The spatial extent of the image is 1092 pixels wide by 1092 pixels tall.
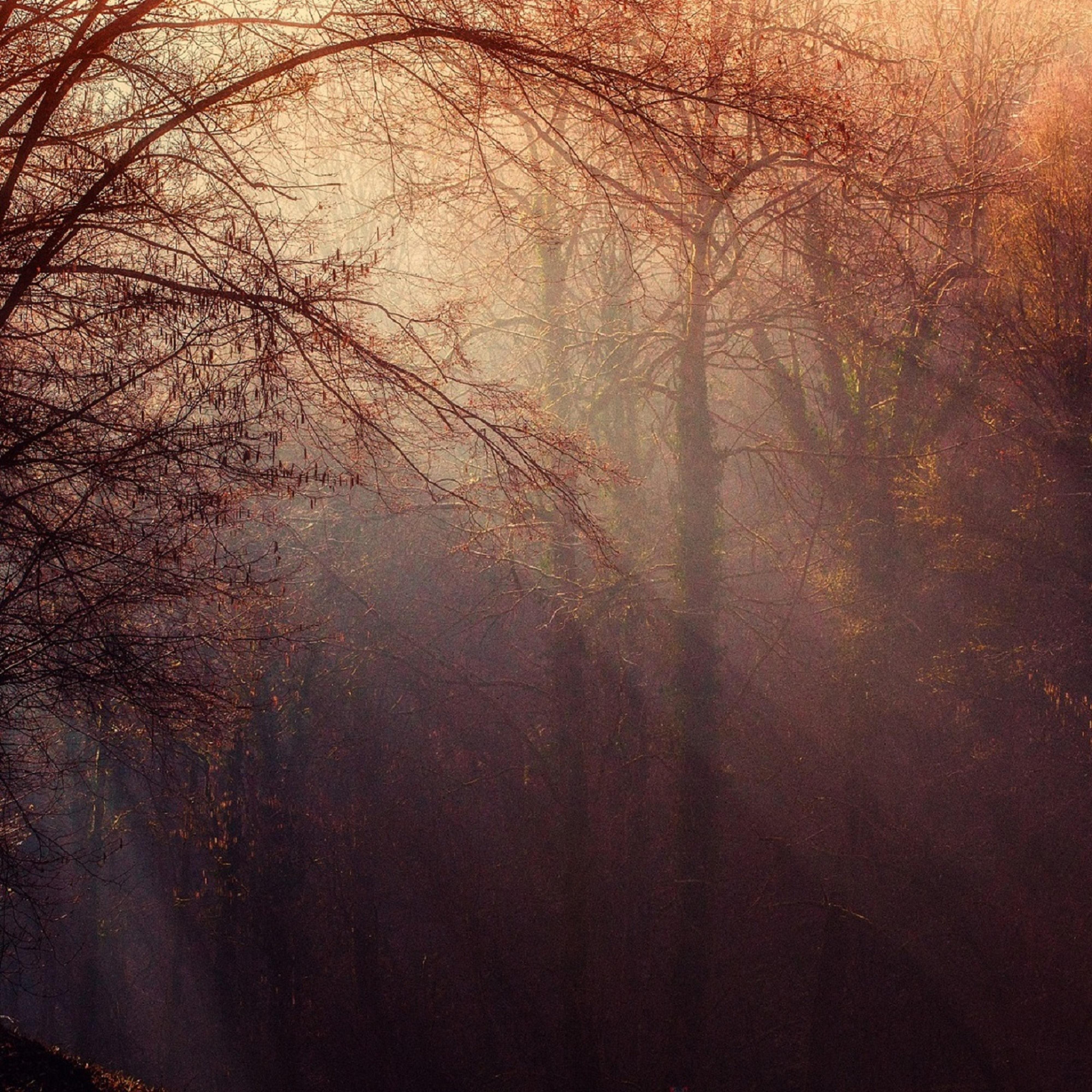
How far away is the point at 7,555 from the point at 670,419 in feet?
33.9

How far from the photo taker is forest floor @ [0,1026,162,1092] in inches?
215

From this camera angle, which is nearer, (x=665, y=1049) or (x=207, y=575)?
(x=207, y=575)

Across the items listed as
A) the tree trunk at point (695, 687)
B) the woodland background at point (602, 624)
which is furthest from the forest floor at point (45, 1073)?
the tree trunk at point (695, 687)

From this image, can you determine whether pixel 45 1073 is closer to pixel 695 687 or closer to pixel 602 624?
pixel 695 687

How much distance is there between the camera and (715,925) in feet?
47.6

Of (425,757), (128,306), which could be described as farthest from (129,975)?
(128,306)

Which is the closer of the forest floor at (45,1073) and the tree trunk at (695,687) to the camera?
the forest floor at (45,1073)

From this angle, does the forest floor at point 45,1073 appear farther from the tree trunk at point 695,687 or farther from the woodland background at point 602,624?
the tree trunk at point 695,687

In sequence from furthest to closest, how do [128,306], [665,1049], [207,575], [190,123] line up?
[665,1049], [207,575], [190,123], [128,306]

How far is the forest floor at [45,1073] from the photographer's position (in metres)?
5.47

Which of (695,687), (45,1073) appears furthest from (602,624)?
(45,1073)

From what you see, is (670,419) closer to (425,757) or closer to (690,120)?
(690,120)

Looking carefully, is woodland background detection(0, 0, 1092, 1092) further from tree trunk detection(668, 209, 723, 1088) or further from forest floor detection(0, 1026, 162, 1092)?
forest floor detection(0, 1026, 162, 1092)

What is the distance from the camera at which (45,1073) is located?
5.77 meters
